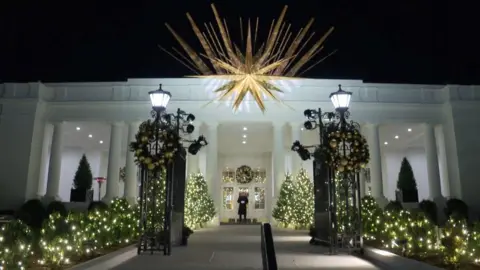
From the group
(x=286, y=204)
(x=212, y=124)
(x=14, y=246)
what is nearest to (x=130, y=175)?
(x=212, y=124)

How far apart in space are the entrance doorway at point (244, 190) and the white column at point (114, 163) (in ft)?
36.4

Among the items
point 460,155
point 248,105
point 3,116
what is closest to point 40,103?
point 3,116

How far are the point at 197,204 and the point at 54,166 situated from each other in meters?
11.4

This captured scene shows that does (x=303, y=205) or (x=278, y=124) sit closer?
(x=303, y=205)

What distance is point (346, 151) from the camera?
10.9 meters

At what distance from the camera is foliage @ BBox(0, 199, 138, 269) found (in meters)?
6.02

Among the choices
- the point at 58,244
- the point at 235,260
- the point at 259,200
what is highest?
the point at 259,200

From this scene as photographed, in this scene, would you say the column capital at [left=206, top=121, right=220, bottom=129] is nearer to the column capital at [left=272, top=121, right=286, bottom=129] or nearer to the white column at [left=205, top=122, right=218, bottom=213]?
the white column at [left=205, top=122, right=218, bottom=213]

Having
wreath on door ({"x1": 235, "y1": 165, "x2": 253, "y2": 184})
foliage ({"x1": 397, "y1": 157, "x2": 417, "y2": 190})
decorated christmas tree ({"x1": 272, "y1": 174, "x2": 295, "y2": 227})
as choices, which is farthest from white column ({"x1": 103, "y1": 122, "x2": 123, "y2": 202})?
foliage ({"x1": 397, "y1": 157, "x2": 417, "y2": 190})

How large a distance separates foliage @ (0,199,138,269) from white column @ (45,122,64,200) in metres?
15.9

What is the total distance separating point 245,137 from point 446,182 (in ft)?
48.4

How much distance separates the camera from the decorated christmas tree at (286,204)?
72.6ft

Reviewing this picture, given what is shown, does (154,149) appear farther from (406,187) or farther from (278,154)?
(406,187)

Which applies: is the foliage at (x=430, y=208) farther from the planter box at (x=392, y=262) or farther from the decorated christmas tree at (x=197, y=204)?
the planter box at (x=392, y=262)
